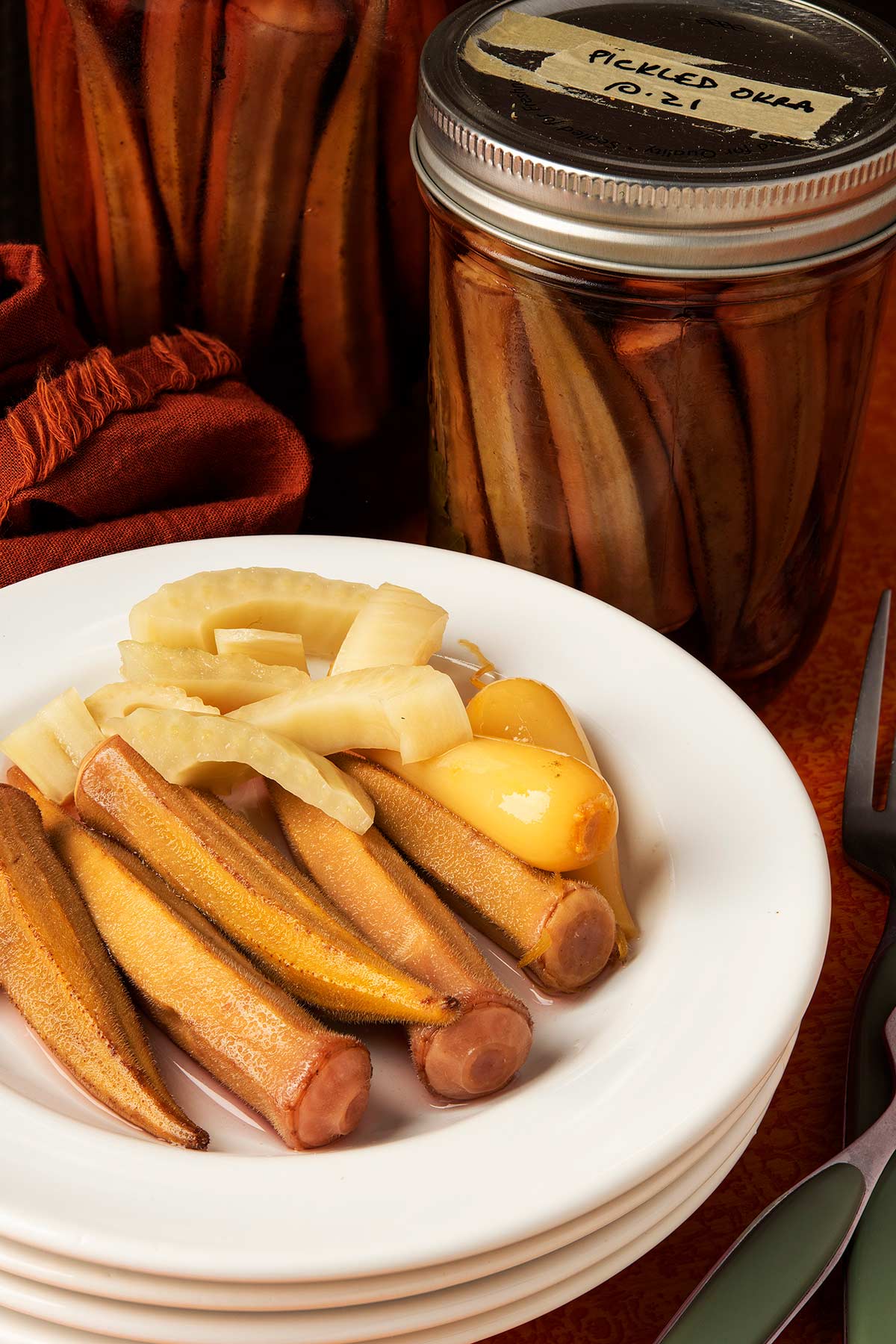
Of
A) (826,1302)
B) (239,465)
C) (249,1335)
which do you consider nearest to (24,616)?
(239,465)

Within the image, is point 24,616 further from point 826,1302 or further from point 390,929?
point 826,1302

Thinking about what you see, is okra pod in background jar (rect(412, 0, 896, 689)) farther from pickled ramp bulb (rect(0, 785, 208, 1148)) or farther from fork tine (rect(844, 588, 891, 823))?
pickled ramp bulb (rect(0, 785, 208, 1148))

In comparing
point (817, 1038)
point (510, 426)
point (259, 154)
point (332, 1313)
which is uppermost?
point (259, 154)

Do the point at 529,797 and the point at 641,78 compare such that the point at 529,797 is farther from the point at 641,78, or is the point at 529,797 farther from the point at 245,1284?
the point at 641,78

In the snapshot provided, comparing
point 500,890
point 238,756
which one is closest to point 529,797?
point 500,890

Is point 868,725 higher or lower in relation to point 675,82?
lower

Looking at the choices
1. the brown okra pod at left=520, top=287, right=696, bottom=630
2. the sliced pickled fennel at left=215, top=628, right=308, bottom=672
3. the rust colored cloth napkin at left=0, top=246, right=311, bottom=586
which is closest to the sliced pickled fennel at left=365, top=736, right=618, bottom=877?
the sliced pickled fennel at left=215, top=628, right=308, bottom=672

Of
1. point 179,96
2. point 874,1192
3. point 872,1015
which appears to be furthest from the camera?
point 179,96

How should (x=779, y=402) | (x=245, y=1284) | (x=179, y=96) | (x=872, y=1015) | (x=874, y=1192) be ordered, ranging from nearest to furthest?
(x=245, y=1284)
(x=874, y=1192)
(x=872, y=1015)
(x=779, y=402)
(x=179, y=96)
